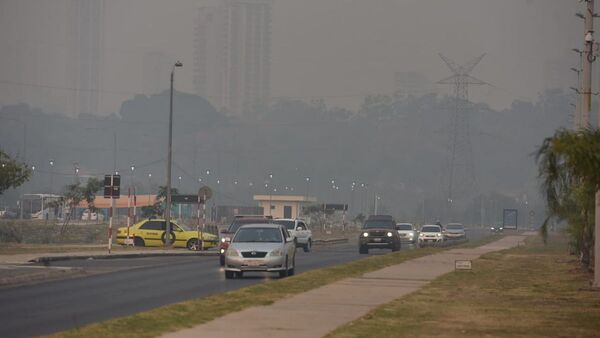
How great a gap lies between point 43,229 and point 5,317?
274ft

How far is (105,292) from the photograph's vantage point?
3344 centimetres

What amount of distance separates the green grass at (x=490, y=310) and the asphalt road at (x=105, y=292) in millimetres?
5053

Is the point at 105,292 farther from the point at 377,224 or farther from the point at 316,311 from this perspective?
the point at 377,224

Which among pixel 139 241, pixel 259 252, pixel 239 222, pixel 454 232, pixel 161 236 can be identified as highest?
pixel 454 232

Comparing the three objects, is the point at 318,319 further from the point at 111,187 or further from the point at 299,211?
the point at 299,211

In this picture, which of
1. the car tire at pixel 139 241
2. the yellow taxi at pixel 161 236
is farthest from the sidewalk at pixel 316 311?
the car tire at pixel 139 241

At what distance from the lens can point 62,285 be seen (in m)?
35.9

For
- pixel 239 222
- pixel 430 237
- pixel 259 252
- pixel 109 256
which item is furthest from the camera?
pixel 430 237

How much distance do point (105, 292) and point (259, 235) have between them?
9.63 meters

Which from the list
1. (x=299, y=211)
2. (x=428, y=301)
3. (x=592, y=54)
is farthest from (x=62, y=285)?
(x=299, y=211)

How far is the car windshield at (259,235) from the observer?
42.2 m

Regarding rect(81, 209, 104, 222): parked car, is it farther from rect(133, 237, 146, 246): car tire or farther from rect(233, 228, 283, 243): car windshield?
rect(233, 228, 283, 243): car windshield

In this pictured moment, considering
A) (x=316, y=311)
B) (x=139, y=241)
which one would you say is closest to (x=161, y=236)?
(x=139, y=241)

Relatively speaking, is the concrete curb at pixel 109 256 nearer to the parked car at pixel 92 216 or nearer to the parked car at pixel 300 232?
the parked car at pixel 300 232
